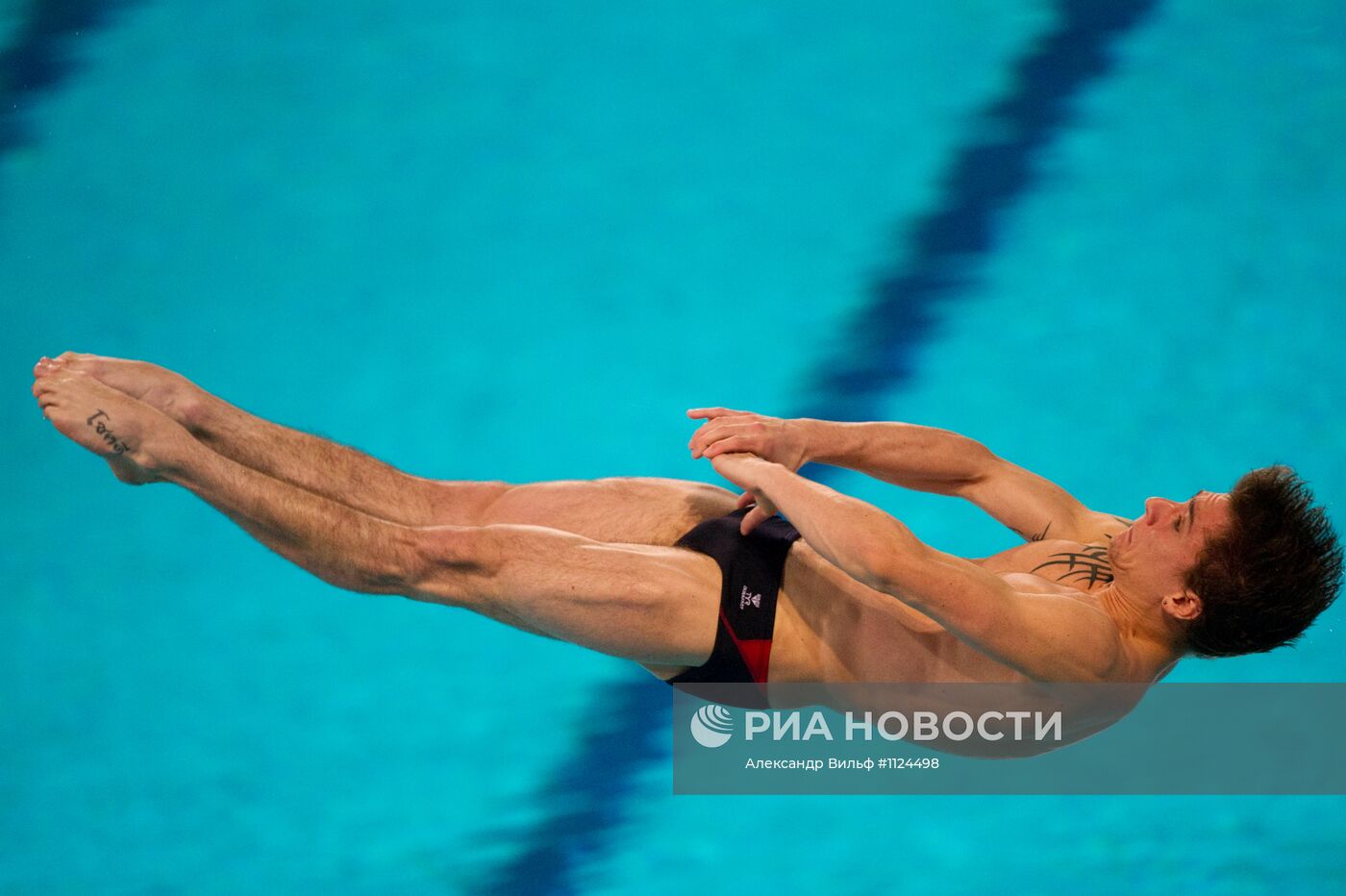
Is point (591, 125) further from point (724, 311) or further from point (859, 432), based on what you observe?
point (859, 432)

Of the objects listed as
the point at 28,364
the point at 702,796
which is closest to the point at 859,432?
the point at 702,796

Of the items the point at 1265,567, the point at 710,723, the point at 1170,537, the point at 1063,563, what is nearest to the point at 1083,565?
the point at 1063,563

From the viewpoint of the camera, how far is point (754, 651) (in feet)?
5.88

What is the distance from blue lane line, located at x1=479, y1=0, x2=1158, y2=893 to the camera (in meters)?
3.10

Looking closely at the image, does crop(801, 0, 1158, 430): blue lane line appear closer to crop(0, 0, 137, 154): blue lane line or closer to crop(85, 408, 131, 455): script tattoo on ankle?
crop(85, 408, 131, 455): script tattoo on ankle

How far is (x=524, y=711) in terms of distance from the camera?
3.17 m

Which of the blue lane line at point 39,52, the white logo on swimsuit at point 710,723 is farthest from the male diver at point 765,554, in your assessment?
the blue lane line at point 39,52

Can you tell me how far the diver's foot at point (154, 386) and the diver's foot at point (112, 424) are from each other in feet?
0.42

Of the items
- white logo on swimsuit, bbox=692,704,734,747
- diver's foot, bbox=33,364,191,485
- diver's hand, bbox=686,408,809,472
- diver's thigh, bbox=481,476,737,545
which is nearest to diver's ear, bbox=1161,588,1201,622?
diver's hand, bbox=686,408,809,472

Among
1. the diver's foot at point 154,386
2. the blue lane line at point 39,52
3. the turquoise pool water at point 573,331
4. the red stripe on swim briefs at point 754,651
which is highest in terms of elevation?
the blue lane line at point 39,52

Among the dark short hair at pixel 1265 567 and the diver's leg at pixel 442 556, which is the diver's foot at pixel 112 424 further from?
the dark short hair at pixel 1265 567

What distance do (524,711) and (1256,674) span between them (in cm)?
187

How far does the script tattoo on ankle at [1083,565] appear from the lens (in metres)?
1.85

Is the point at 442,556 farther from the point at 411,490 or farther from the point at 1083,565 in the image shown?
the point at 1083,565
